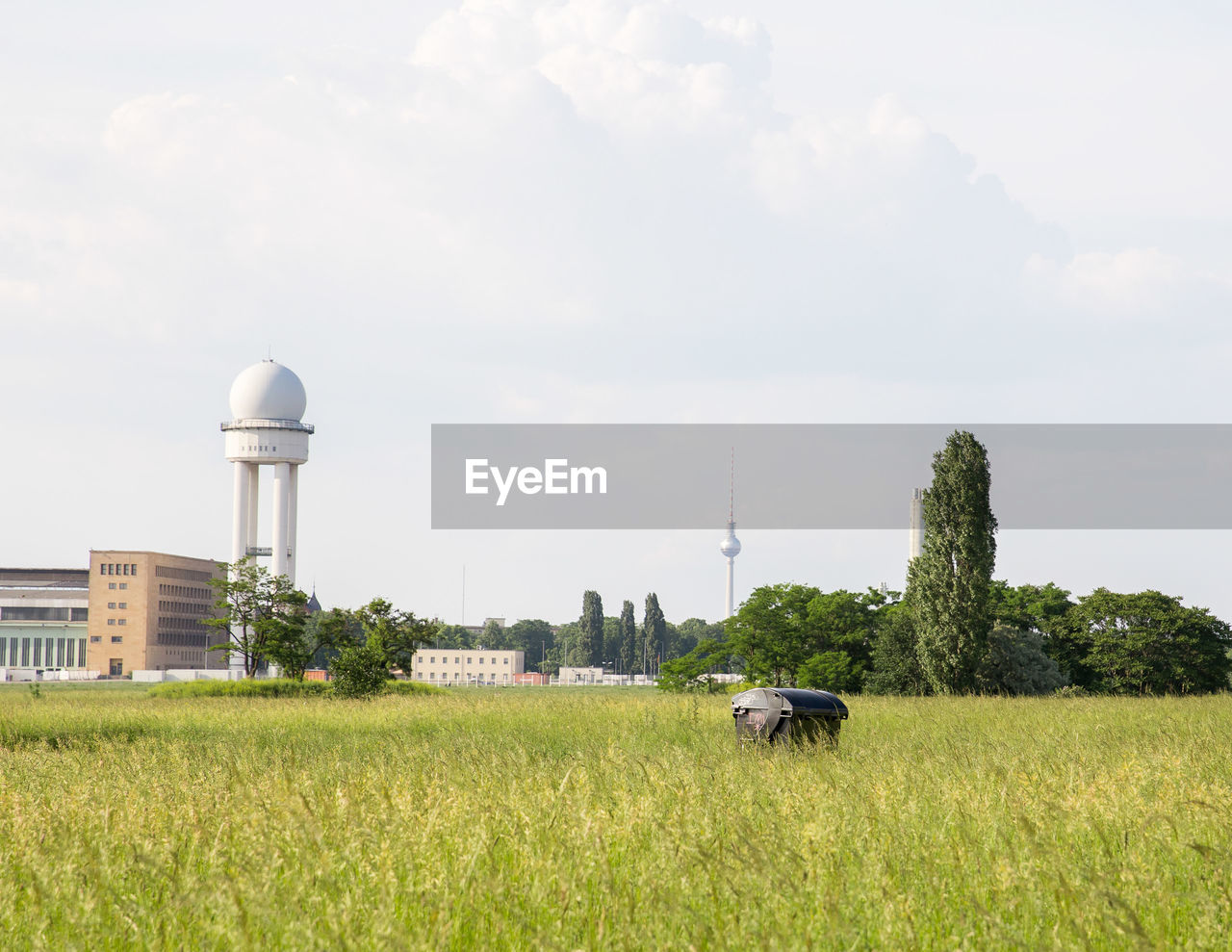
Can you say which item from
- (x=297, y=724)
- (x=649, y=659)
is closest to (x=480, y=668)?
(x=649, y=659)

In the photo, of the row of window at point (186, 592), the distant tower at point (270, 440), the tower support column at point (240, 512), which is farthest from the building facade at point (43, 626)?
the distant tower at point (270, 440)

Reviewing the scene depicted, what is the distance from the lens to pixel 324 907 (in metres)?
4.68

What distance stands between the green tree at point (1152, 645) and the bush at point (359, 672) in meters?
30.3

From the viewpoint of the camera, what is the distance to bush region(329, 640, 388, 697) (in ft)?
126

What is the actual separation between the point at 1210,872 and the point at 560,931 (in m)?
3.47

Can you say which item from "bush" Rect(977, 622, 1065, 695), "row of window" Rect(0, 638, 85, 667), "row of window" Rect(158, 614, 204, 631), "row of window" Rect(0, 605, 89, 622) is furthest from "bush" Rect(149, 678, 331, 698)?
"row of window" Rect(0, 605, 89, 622)

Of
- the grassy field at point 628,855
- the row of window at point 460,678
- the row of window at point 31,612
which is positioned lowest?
the row of window at point 460,678

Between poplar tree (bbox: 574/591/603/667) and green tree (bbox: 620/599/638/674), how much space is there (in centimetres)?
375

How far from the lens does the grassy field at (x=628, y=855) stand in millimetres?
4316

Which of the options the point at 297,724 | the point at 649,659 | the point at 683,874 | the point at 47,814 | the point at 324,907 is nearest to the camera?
the point at 324,907

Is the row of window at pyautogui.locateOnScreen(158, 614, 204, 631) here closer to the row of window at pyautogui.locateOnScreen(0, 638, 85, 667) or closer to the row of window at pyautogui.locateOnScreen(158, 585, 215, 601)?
the row of window at pyautogui.locateOnScreen(158, 585, 215, 601)

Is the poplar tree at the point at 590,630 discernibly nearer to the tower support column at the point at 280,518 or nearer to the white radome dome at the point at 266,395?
the tower support column at the point at 280,518

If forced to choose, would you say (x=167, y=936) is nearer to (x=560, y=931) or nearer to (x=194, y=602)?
(x=560, y=931)

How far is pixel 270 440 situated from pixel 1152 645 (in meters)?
77.9
